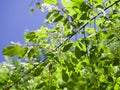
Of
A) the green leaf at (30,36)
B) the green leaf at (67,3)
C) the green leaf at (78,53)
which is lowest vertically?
the green leaf at (78,53)

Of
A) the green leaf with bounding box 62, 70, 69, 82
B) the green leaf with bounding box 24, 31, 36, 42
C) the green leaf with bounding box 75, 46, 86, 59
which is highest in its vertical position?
the green leaf with bounding box 24, 31, 36, 42

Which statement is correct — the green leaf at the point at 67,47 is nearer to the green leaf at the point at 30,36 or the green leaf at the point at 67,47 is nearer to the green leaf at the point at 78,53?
the green leaf at the point at 78,53

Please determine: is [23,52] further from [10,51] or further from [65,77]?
[65,77]

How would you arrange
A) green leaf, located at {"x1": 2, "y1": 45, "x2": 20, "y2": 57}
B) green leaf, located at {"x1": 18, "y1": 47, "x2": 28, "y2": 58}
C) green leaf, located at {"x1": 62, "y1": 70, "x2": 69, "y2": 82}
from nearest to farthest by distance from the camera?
green leaf, located at {"x1": 2, "y1": 45, "x2": 20, "y2": 57}, green leaf, located at {"x1": 18, "y1": 47, "x2": 28, "y2": 58}, green leaf, located at {"x1": 62, "y1": 70, "x2": 69, "y2": 82}

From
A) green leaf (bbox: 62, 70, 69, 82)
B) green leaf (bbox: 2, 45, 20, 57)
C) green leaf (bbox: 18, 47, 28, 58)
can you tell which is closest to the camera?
green leaf (bbox: 2, 45, 20, 57)

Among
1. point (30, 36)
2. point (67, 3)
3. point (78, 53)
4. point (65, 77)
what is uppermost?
point (67, 3)

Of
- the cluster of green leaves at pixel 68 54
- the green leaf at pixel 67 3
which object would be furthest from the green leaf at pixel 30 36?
the green leaf at pixel 67 3

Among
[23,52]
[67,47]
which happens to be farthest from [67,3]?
[23,52]

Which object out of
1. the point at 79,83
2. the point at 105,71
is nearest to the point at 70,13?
the point at 79,83

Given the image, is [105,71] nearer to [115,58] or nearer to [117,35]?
[115,58]

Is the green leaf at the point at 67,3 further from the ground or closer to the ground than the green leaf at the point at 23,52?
further from the ground

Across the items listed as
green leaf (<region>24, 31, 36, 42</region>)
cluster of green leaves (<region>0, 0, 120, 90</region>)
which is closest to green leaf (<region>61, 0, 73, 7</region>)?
cluster of green leaves (<region>0, 0, 120, 90</region>)

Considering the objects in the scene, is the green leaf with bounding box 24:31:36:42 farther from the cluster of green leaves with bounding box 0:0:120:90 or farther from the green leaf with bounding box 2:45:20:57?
the green leaf with bounding box 2:45:20:57

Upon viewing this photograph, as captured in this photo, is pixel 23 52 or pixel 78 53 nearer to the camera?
pixel 23 52
